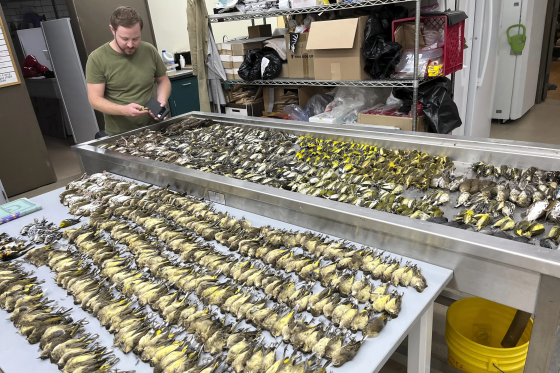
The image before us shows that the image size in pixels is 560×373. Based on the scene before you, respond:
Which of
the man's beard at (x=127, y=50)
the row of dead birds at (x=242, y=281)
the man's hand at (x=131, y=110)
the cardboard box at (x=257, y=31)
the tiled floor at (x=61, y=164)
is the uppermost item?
the cardboard box at (x=257, y=31)

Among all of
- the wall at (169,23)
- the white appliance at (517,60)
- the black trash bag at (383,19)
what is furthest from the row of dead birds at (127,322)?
the white appliance at (517,60)

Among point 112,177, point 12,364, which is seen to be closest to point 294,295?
point 12,364

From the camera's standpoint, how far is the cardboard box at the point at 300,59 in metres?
4.23

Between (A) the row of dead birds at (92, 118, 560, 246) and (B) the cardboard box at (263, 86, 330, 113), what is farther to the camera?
(B) the cardboard box at (263, 86, 330, 113)

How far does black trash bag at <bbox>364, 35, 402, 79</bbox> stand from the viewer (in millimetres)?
3512

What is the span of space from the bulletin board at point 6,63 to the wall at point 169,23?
2572mm

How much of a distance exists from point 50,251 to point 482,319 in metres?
2.22

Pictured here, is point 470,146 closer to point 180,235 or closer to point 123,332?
point 180,235

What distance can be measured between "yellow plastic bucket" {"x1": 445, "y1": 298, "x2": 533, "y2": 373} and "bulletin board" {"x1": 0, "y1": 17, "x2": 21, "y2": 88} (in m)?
5.56

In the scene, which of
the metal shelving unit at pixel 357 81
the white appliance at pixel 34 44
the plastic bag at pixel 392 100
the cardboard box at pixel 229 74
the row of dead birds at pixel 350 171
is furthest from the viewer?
the white appliance at pixel 34 44

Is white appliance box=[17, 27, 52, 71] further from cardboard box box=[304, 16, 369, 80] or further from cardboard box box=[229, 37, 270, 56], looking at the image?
cardboard box box=[304, 16, 369, 80]

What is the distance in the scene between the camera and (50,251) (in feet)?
5.86

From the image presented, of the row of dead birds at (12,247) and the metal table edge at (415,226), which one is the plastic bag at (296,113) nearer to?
the metal table edge at (415,226)

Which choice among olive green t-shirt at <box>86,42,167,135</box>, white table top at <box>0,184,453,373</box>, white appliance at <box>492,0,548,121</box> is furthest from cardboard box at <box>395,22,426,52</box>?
white appliance at <box>492,0,548,121</box>
